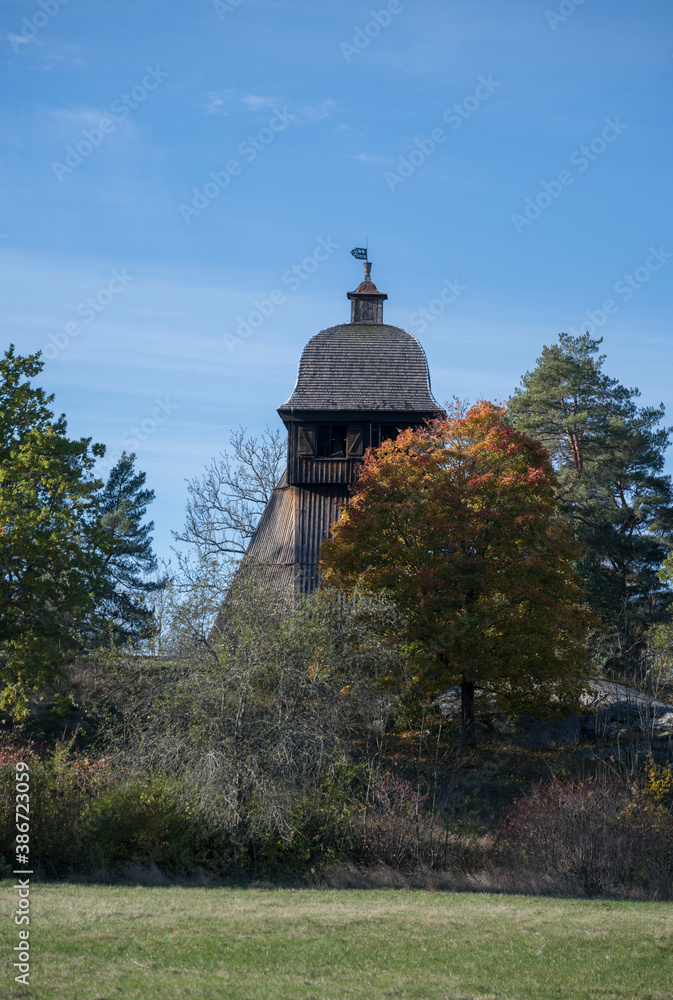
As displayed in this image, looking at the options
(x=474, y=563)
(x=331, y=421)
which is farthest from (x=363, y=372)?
(x=474, y=563)

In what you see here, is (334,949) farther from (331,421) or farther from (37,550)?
(331,421)

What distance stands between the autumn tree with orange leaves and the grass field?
12169 mm

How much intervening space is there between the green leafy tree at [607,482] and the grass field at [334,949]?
20.8 m

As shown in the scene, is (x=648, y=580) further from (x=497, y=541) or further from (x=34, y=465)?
(x=34, y=465)

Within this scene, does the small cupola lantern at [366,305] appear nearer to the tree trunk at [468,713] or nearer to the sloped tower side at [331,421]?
the sloped tower side at [331,421]

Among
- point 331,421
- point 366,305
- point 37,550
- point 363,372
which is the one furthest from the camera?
point 366,305

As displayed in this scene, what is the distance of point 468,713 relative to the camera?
27891 mm

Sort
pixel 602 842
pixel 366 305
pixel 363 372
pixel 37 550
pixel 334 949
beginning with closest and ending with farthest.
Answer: pixel 334 949 < pixel 602 842 < pixel 37 550 < pixel 363 372 < pixel 366 305

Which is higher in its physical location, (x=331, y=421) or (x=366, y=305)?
(x=366, y=305)

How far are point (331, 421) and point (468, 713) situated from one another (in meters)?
12.3

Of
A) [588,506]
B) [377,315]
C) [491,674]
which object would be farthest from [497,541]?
[377,315]

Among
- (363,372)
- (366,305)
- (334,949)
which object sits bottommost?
(334,949)

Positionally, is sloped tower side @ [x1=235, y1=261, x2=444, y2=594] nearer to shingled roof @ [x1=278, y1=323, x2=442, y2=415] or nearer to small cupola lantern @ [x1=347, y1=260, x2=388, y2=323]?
shingled roof @ [x1=278, y1=323, x2=442, y2=415]

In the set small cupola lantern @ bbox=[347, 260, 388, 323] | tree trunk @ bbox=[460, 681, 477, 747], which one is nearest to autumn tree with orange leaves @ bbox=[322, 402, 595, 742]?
tree trunk @ bbox=[460, 681, 477, 747]
